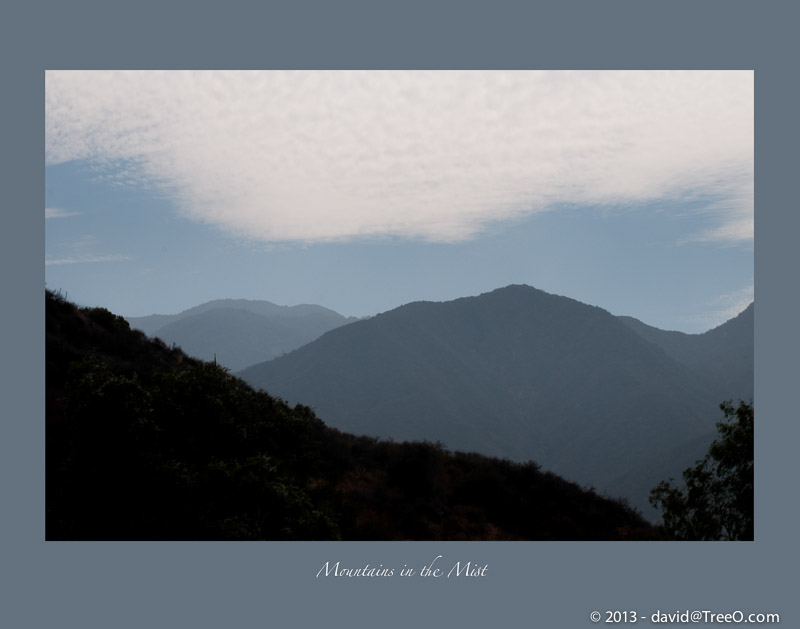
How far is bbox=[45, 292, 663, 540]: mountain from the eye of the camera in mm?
11977

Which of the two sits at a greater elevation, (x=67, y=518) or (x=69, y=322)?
(x=69, y=322)

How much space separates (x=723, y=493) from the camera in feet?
58.6

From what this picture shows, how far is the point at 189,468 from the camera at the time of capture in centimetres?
1400

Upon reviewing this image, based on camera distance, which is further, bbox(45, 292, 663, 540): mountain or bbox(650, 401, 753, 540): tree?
bbox(650, 401, 753, 540): tree

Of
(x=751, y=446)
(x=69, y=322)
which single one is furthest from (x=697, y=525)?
(x=69, y=322)

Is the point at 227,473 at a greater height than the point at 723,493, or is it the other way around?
the point at 227,473

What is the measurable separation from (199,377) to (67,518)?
5197 millimetres

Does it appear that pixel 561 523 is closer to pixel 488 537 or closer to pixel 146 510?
pixel 488 537

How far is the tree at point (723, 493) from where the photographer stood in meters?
17.2

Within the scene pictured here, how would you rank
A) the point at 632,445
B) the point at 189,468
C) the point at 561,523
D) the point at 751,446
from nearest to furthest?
the point at 189,468 < the point at 751,446 < the point at 561,523 < the point at 632,445

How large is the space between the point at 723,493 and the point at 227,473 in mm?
14815

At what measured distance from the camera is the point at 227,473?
13086 millimetres

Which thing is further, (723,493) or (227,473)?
(723,493)

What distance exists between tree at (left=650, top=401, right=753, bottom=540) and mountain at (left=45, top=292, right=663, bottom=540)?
1.90 metres
